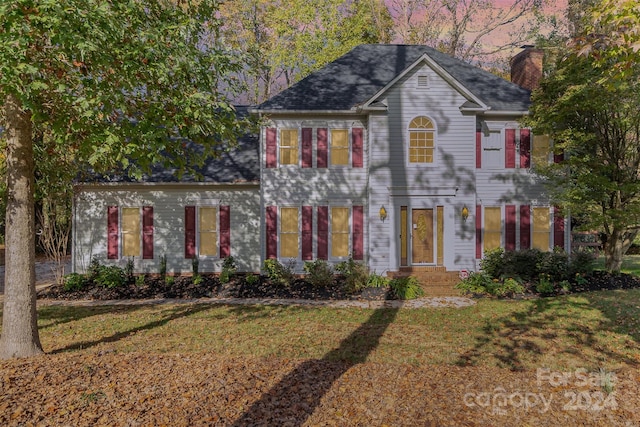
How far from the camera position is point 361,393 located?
207 inches

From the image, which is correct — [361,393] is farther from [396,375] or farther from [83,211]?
[83,211]

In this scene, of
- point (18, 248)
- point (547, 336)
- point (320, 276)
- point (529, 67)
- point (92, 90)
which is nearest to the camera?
point (92, 90)

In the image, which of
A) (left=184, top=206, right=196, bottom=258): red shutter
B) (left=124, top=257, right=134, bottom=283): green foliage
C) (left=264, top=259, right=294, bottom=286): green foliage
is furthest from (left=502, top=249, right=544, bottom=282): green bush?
(left=124, top=257, right=134, bottom=283): green foliage

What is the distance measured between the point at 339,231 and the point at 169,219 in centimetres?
676

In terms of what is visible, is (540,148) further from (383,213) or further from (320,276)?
(320,276)

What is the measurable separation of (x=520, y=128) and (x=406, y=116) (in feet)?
15.0

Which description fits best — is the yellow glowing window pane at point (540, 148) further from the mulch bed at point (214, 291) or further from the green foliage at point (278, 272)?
the green foliage at point (278, 272)

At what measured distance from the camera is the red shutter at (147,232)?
15.7 meters

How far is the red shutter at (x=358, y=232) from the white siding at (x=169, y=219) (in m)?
3.85

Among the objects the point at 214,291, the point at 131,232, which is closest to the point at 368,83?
the point at 214,291

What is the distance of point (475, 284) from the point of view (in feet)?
40.9

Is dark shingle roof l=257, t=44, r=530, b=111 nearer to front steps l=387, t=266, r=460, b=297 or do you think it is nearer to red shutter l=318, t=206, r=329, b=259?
red shutter l=318, t=206, r=329, b=259

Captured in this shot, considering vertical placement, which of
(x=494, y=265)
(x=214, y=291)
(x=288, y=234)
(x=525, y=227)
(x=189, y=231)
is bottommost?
(x=214, y=291)

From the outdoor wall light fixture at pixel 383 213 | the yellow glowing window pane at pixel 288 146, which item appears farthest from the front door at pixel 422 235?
the yellow glowing window pane at pixel 288 146
